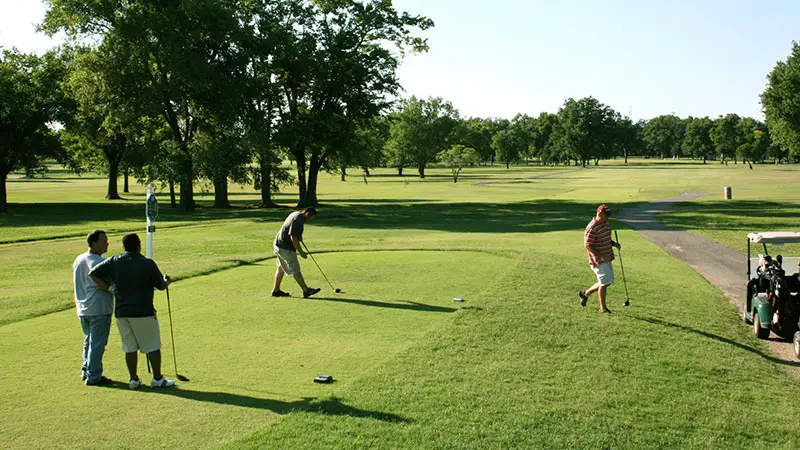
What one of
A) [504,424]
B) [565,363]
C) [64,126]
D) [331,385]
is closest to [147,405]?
[331,385]

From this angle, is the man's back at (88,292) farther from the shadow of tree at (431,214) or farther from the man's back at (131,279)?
the shadow of tree at (431,214)

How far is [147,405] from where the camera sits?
8.47m

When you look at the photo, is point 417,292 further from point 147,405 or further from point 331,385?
point 147,405

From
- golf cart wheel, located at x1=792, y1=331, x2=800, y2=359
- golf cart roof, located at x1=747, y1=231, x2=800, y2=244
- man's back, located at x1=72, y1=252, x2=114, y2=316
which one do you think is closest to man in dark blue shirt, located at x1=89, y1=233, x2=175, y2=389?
man's back, located at x1=72, y1=252, x2=114, y2=316

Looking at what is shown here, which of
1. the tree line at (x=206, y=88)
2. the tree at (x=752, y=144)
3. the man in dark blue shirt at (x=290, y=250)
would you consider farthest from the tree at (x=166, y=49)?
the tree at (x=752, y=144)

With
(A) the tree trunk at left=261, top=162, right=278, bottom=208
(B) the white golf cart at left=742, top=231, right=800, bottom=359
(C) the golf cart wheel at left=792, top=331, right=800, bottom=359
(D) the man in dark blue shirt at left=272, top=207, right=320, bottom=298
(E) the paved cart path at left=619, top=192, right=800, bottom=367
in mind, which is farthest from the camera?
(A) the tree trunk at left=261, top=162, right=278, bottom=208

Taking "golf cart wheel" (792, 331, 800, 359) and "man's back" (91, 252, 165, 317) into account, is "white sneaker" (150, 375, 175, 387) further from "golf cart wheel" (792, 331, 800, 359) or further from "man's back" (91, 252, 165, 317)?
"golf cart wheel" (792, 331, 800, 359)

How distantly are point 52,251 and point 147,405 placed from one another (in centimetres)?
2190

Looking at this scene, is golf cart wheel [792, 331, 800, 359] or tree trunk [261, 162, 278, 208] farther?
tree trunk [261, 162, 278, 208]

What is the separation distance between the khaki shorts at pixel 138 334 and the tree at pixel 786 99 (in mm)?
78339

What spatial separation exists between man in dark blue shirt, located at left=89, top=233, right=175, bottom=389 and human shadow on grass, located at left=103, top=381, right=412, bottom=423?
0.47m

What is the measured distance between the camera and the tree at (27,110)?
49.6 meters

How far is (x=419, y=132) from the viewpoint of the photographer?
128 meters

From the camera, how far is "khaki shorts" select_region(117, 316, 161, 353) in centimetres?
914
